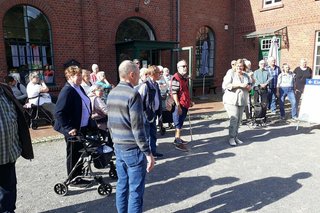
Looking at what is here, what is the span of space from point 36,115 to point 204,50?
1009cm

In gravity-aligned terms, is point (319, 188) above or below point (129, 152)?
below

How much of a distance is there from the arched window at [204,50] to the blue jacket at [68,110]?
11841mm

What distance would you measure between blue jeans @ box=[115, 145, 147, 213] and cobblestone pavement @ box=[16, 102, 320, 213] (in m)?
0.71

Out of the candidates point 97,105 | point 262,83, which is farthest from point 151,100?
point 262,83

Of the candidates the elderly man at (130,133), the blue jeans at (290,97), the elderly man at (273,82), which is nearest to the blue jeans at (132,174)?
the elderly man at (130,133)

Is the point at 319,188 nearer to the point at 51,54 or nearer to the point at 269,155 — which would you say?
the point at 269,155

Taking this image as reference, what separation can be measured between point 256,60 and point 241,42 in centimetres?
153

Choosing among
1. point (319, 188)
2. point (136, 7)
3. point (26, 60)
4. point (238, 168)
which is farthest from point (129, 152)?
point (136, 7)

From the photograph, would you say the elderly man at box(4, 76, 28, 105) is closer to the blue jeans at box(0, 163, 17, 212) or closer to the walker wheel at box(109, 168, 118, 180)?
the walker wheel at box(109, 168, 118, 180)

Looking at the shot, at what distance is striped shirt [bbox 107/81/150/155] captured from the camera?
266 centimetres

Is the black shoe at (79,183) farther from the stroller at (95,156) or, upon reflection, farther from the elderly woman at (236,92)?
the elderly woman at (236,92)

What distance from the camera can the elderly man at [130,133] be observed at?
8.76ft

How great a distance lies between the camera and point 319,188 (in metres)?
3.96

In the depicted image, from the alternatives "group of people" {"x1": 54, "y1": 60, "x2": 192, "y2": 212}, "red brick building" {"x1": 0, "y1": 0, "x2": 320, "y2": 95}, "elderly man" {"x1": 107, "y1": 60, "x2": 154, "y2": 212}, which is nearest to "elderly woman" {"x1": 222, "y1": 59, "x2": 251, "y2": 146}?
"group of people" {"x1": 54, "y1": 60, "x2": 192, "y2": 212}
